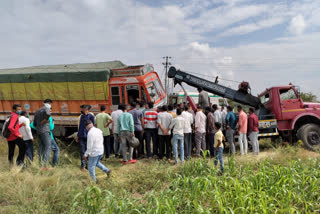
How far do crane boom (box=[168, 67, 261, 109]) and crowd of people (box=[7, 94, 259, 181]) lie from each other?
5.76ft

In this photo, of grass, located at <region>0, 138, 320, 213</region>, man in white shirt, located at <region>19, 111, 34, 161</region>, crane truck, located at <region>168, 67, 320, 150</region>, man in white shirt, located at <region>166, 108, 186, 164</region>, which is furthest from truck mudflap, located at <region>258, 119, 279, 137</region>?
man in white shirt, located at <region>19, 111, 34, 161</region>

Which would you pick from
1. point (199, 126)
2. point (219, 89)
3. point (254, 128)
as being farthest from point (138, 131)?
point (219, 89)

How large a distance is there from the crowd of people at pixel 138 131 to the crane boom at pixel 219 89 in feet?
5.76

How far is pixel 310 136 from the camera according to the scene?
8148mm

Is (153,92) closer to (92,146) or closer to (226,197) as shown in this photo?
(92,146)

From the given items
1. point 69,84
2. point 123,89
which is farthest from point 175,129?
point 69,84

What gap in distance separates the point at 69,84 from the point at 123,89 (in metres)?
2.71

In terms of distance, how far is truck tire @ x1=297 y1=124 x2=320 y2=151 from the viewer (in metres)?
8.09

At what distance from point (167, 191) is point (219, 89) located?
21.1 feet

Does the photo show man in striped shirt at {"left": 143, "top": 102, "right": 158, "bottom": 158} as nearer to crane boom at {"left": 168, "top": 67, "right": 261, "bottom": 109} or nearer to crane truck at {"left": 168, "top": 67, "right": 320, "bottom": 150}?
crane boom at {"left": 168, "top": 67, "right": 261, "bottom": 109}

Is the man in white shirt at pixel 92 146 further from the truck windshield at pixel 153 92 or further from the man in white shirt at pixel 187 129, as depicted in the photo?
the truck windshield at pixel 153 92

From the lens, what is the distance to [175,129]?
6574 mm

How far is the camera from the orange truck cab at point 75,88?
9656mm

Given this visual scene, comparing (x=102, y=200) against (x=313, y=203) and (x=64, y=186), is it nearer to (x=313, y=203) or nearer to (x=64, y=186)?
(x=64, y=186)
